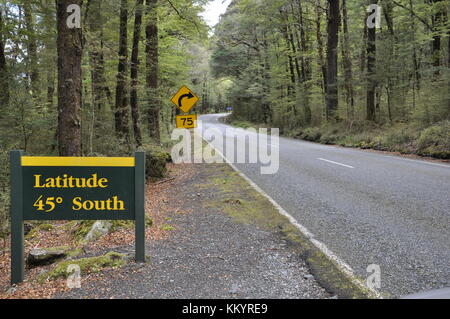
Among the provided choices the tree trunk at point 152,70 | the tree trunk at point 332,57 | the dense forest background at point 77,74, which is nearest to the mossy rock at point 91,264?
the dense forest background at point 77,74

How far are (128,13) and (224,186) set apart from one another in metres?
8.05

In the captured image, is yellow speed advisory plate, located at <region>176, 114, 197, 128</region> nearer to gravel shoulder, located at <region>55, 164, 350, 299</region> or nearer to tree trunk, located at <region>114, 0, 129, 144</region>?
tree trunk, located at <region>114, 0, 129, 144</region>

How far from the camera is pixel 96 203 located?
13.2 feet

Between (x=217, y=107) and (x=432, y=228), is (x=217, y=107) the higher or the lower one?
the higher one

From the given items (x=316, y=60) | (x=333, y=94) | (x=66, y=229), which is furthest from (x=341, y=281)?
(x=316, y=60)

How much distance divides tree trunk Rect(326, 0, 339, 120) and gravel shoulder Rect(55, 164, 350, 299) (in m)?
19.7

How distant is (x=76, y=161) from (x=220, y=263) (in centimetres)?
208

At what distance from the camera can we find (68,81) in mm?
7188

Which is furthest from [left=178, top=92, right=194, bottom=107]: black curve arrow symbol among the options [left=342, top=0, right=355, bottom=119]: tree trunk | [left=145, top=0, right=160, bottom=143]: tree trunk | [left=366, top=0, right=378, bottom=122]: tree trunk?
[left=342, top=0, right=355, bottom=119]: tree trunk

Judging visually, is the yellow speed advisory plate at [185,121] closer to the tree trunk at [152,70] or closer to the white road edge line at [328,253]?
the tree trunk at [152,70]

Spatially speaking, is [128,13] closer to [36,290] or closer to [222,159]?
[222,159]

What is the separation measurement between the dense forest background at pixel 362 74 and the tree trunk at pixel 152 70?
10997 millimetres

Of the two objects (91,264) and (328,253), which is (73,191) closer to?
(91,264)

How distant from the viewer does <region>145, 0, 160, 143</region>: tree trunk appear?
47.1 ft
